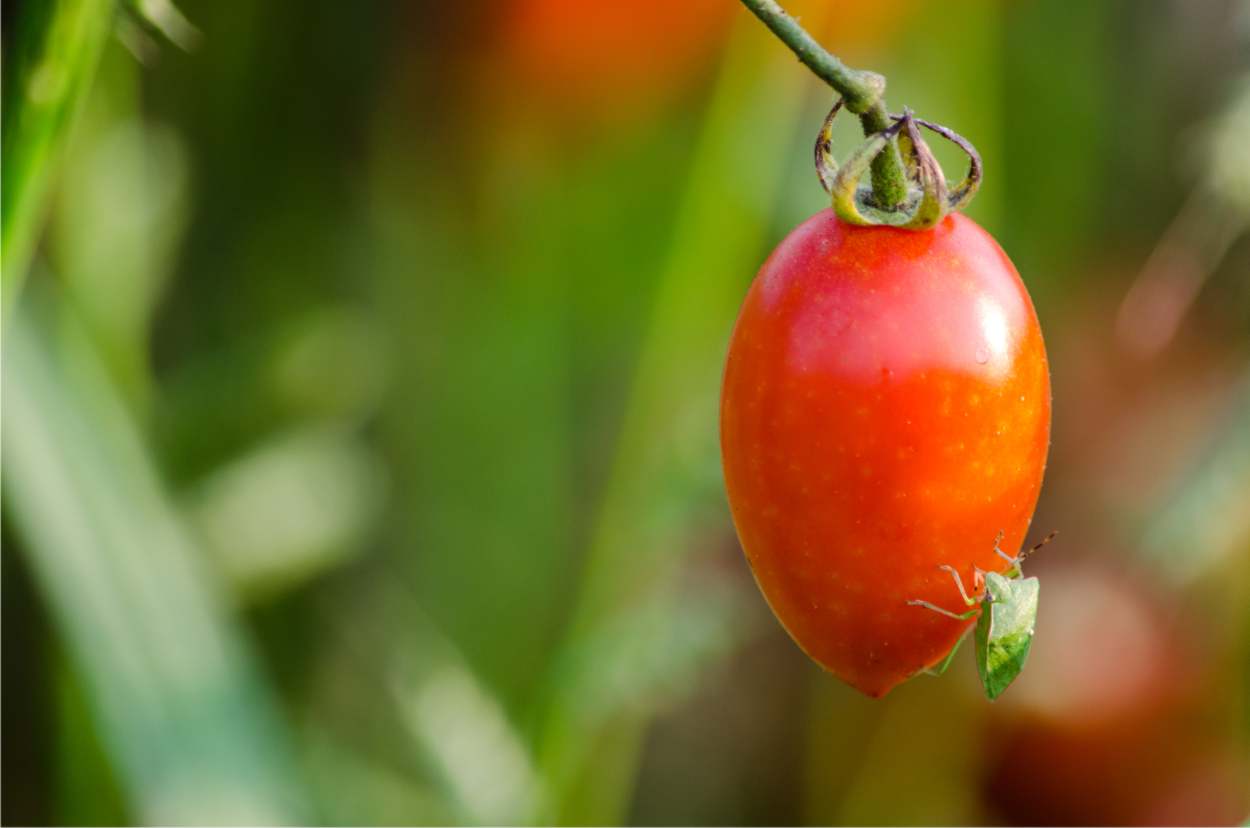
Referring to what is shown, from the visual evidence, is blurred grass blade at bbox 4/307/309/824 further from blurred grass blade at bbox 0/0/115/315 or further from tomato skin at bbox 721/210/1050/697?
tomato skin at bbox 721/210/1050/697

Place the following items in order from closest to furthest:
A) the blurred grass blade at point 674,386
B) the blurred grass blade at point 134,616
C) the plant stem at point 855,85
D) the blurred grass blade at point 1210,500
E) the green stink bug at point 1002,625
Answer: the plant stem at point 855,85, the green stink bug at point 1002,625, the blurred grass blade at point 1210,500, the blurred grass blade at point 134,616, the blurred grass blade at point 674,386

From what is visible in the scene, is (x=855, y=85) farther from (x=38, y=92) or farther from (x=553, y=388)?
(x=553, y=388)

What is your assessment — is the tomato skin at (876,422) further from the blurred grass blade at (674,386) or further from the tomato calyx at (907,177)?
the blurred grass blade at (674,386)

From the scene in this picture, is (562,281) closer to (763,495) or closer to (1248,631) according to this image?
(1248,631)

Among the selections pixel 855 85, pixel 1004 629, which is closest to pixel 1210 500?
pixel 1004 629

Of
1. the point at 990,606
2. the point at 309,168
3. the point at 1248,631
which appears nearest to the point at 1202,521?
the point at 990,606

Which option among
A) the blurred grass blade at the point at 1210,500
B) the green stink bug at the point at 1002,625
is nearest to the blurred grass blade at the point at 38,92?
the green stink bug at the point at 1002,625
